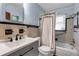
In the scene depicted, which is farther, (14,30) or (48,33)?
(48,33)

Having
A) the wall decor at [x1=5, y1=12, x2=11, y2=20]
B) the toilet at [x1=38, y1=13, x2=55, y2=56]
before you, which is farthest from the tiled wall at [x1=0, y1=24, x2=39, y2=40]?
the toilet at [x1=38, y1=13, x2=55, y2=56]

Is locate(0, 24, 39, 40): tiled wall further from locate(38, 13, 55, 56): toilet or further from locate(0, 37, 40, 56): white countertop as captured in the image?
locate(38, 13, 55, 56): toilet

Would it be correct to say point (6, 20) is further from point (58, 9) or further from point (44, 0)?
point (58, 9)

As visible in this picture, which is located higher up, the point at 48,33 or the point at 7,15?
the point at 7,15

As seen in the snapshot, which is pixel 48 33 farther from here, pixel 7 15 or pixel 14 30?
pixel 7 15

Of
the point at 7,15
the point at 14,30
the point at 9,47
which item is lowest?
the point at 9,47

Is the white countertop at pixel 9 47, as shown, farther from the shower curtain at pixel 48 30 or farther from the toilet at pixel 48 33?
the shower curtain at pixel 48 30

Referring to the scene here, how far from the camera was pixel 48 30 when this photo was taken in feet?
8.59

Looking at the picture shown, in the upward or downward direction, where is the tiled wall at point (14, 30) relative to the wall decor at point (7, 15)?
downward

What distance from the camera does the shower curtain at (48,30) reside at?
2.48 meters

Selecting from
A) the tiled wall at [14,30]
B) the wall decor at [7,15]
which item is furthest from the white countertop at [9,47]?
the wall decor at [7,15]

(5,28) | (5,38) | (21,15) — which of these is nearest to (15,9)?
(21,15)

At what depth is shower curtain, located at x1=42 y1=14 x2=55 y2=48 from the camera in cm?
248

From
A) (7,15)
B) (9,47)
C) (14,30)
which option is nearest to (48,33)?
(14,30)
